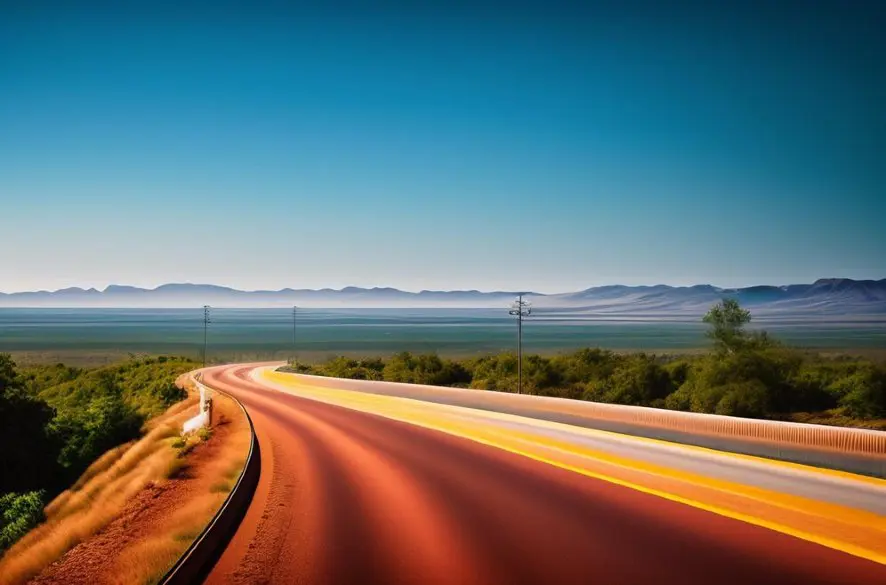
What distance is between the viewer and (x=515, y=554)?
7.77 metres

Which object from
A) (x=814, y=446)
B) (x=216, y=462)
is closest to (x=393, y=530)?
(x=814, y=446)

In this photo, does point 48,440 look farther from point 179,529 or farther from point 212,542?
point 212,542

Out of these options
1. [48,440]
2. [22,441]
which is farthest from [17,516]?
[48,440]

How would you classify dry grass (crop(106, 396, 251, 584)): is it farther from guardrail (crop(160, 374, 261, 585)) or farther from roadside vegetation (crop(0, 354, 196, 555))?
A: roadside vegetation (crop(0, 354, 196, 555))

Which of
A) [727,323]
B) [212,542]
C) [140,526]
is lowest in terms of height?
[140,526]

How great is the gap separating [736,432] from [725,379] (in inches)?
675

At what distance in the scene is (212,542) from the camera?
8.42 meters

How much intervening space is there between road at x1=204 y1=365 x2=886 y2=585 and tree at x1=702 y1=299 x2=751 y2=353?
22384 mm

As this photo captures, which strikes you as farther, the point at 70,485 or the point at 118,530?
the point at 70,485

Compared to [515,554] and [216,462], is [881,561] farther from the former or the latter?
[216,462]

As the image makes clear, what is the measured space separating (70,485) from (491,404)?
19.5 metres

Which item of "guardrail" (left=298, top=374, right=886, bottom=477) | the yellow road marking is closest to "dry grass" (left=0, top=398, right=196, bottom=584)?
the yellow road marking

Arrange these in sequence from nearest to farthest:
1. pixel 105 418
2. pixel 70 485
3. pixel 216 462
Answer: pixel 216 462, pixel 70 485, pixel 105 418

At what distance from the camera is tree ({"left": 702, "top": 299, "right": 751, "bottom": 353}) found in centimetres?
3503
